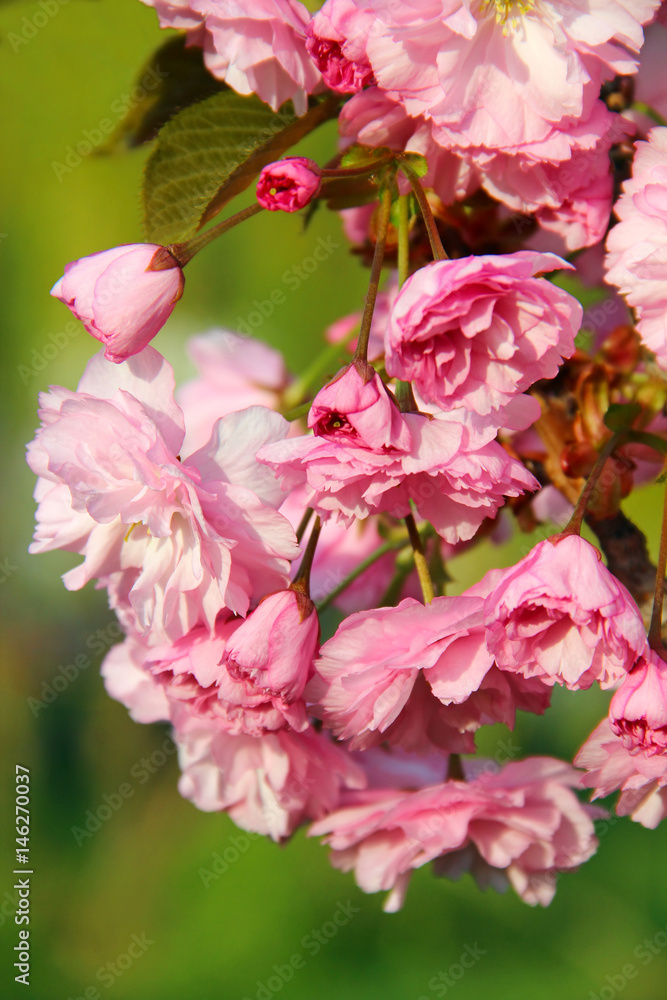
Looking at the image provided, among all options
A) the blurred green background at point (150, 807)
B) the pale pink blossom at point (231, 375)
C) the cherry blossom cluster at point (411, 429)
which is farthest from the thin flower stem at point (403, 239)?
the blurred green background at point (150, 807)

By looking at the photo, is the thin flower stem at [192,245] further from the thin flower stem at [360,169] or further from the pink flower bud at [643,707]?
the pink flower bud at [643,707]

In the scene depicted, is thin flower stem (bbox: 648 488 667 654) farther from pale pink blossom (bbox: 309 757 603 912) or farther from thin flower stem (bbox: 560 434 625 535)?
pale pink blossom (bbox: 309 757 603 912)

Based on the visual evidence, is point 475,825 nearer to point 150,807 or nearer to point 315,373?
point 315,373

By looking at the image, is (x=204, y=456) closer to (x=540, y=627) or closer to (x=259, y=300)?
(x=540, y=627)

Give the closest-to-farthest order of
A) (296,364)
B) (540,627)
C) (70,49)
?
(540,627) → (296,364) → (70,49)

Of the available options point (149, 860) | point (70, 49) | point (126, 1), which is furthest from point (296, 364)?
point (149, 860)

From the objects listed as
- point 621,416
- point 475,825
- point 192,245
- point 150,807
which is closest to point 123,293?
point 192,245
